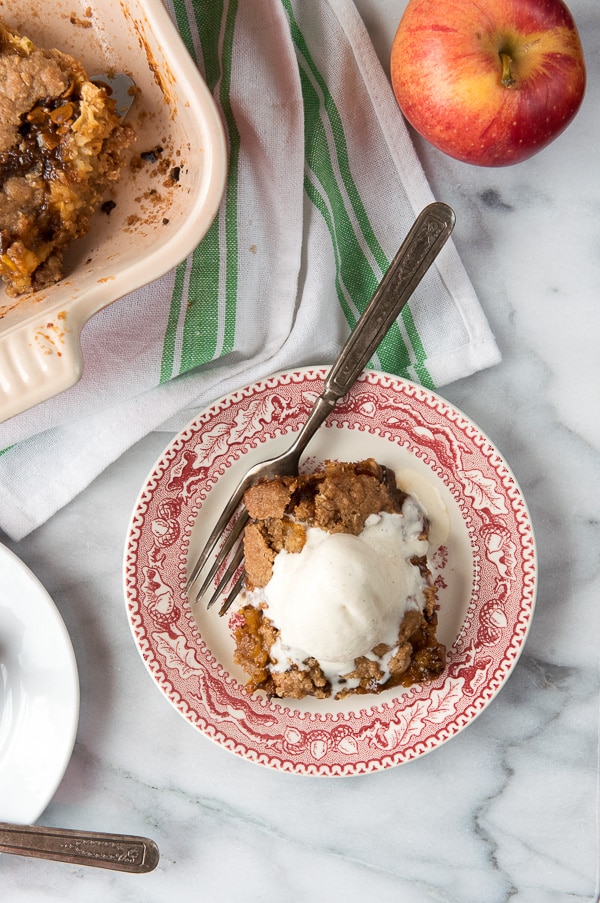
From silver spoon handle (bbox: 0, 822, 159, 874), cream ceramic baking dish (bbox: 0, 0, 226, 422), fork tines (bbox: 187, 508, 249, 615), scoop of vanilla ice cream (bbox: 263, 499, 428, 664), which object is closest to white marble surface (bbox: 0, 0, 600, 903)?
silver spoon handle (bbox: 0, 822, 159, 874)

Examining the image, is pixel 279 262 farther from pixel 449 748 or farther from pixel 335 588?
pixel 449 748

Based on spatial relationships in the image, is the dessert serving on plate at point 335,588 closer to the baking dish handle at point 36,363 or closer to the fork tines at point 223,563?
the fork tines at point 223,563

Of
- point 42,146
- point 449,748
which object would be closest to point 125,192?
point 42,146

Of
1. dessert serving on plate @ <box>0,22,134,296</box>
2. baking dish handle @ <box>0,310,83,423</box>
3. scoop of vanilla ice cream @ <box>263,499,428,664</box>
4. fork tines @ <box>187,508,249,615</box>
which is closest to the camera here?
baking dish handle @ <box>0,310,83,423</box>

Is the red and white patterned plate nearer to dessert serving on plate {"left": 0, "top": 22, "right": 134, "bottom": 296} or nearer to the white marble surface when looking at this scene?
the white marble surface

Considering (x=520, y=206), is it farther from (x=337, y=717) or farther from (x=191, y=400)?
(x=337, y=717)
